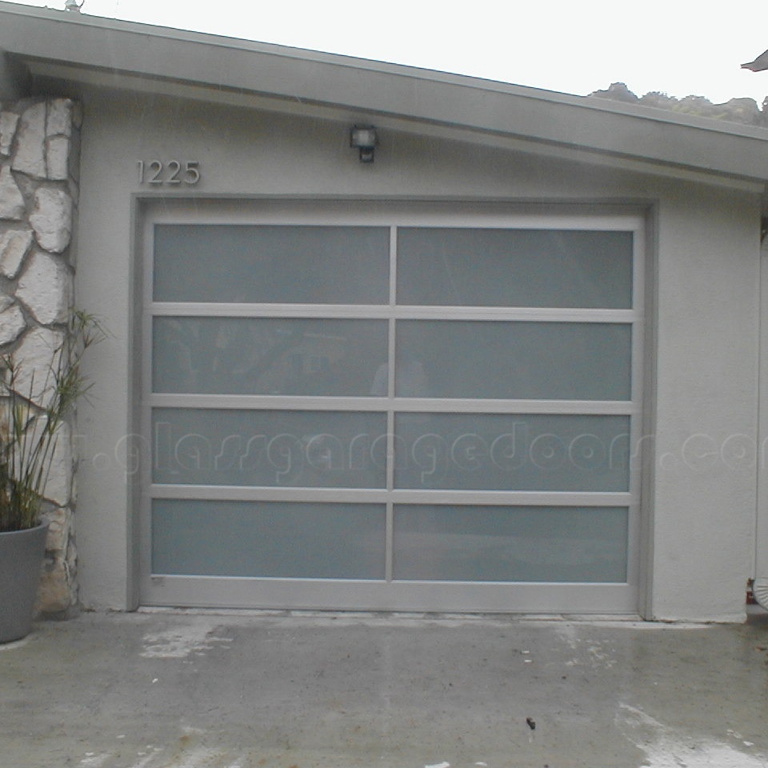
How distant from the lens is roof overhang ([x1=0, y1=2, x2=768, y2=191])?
4.95 metres

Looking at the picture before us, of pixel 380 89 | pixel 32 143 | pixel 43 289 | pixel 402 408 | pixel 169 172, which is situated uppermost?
pixel 380 89

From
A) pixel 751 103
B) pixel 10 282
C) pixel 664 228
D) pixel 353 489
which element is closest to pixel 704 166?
pixel 664 228

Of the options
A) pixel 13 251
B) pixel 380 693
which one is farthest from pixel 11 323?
pixel 380 693

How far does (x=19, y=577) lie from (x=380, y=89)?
133 inches

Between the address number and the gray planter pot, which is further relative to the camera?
the address number

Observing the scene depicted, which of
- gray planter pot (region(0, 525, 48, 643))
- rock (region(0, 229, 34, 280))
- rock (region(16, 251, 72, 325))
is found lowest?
gray planter pot (region(0, 525, 48, 643))

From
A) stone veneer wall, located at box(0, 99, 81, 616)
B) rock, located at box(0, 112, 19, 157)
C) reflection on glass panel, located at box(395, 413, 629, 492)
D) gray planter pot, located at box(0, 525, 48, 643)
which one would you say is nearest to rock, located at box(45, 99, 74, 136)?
stone veneer wall, located at box(0, 99, 81, 616)

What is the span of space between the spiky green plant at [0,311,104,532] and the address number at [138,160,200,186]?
0.93 m

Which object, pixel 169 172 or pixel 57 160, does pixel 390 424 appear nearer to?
pixel 169 172

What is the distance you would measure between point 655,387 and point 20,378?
12.5 feet

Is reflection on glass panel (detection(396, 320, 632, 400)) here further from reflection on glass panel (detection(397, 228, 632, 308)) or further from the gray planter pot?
the gray planter pot

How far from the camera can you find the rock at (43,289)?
5.18 m

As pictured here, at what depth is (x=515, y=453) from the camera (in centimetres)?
557

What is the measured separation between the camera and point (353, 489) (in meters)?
5.57
